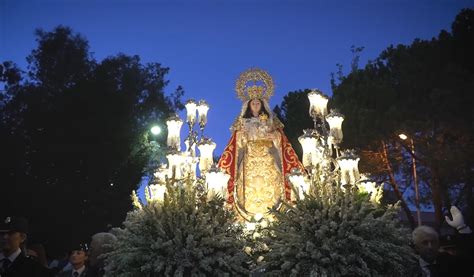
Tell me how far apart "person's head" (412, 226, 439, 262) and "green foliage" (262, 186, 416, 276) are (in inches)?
17.8

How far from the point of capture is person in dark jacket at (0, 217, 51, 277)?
5.27 meters

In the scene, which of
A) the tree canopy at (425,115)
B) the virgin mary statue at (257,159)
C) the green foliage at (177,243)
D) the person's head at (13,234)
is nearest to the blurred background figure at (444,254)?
the green foliage at (177,243)

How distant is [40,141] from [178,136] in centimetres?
1185

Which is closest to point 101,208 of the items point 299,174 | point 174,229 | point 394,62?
point 299,174

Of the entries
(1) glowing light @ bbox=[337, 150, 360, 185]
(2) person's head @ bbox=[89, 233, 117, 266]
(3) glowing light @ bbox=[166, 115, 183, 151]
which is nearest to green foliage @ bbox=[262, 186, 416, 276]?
(1) glowing light @ bbox=[337, 150, 360, 185]

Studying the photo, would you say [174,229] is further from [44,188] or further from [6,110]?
[6,110]

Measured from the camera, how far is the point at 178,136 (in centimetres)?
1034

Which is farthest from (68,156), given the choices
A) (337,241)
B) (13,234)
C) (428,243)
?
(428,243)

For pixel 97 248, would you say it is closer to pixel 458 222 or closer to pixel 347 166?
pixel 347 166

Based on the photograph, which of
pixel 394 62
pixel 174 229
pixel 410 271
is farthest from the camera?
pixel 394 62

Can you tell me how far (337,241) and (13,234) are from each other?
4327 millimetres

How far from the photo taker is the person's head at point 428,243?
210 inches

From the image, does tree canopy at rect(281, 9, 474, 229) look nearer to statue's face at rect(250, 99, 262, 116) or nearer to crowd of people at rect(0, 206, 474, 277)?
statue's face at rect(250, 99, 262, 116)

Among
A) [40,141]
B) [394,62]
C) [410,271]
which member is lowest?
[410,271]
